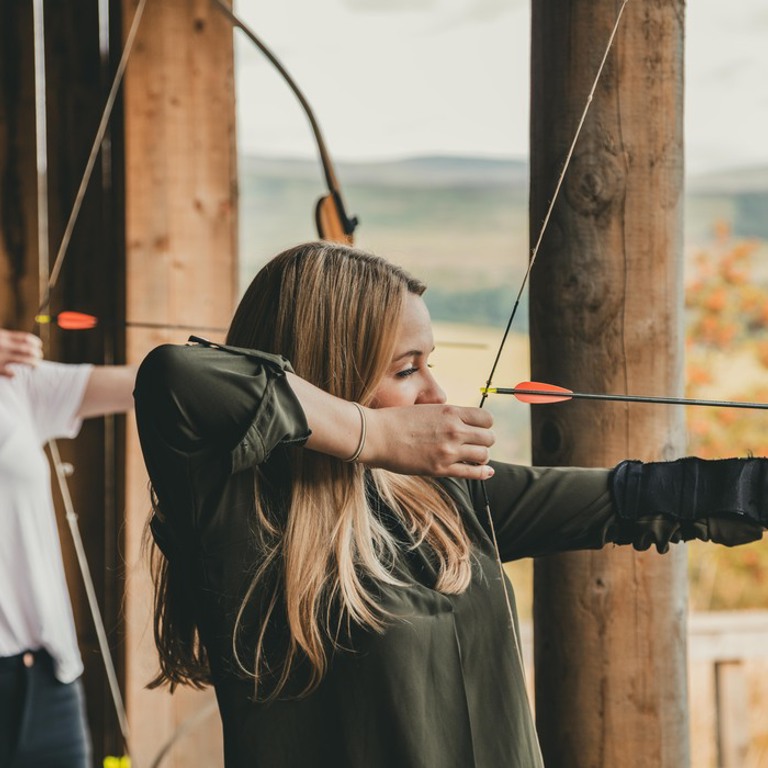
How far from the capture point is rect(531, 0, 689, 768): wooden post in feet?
4.27

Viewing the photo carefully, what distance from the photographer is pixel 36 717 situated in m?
1.77

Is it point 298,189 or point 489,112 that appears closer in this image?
point 298,189

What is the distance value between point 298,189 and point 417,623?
12.1 ft

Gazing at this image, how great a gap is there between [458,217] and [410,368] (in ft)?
13.9

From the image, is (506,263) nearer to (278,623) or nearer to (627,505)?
(627,505)

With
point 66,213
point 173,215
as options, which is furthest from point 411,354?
point 66,213

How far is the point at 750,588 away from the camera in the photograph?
4.63 metres

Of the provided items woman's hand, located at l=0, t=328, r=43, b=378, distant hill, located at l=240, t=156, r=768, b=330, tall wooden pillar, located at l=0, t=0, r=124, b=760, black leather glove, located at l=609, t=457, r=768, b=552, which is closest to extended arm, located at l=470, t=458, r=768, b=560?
black leather glove, located at l=609, t=457, r=768, b=552

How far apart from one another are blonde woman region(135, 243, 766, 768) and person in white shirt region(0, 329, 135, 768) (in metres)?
0.70

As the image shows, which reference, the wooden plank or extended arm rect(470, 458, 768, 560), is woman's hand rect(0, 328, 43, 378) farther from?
the wooden plank

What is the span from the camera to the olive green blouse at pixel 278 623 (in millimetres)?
972

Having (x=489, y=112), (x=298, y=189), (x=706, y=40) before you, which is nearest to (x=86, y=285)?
(x=298, y=189)

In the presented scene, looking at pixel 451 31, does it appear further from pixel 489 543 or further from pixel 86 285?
pixel 489 543

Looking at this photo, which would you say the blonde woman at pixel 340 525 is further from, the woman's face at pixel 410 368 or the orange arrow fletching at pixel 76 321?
the orange arrow fletching at pixel 76 321
